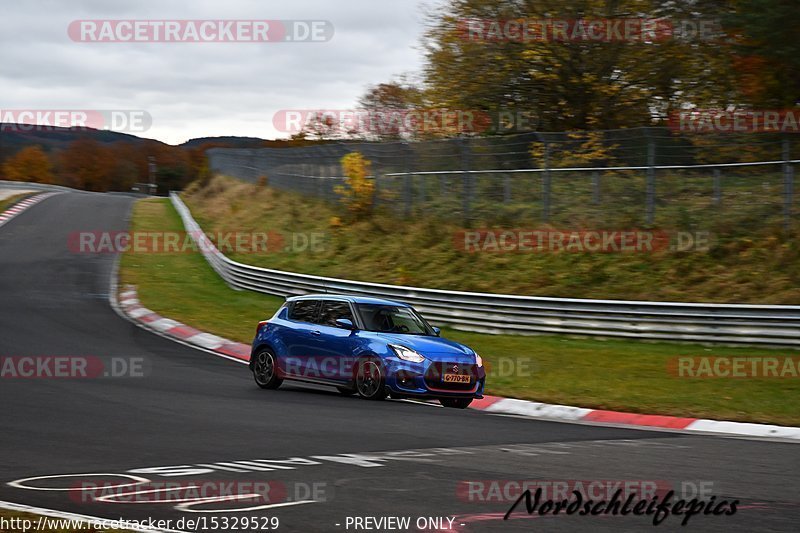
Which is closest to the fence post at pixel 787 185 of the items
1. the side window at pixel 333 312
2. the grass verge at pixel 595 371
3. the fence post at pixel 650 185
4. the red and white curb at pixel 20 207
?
the fence post at pixel 650 185

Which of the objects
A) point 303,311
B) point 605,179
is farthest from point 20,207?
point 303,311

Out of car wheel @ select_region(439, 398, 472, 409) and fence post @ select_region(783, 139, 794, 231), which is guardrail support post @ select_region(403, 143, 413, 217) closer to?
fence post @ select_region(783, 139, 794, 231)

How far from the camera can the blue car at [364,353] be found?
12695 millimetres

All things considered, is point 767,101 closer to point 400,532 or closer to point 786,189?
point 786,189

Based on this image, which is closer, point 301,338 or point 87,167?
point 301,338

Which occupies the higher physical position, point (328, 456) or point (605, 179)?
point (605, 179)

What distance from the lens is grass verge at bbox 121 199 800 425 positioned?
1324cm

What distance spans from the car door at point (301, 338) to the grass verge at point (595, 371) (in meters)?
2.89

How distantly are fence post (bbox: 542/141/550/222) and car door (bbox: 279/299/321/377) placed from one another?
1154 cm

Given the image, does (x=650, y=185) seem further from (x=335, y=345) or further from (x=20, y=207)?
(x=20, y=207)

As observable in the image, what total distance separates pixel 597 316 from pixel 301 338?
752cm

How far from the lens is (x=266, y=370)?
47.2 ft

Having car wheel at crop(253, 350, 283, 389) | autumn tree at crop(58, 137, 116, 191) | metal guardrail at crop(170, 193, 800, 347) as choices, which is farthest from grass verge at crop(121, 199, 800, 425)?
autumn tree at crop(58, 137, 116, 191)

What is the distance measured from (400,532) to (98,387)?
867 cm
